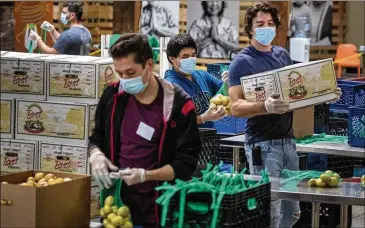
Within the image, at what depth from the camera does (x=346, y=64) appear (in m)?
17.3

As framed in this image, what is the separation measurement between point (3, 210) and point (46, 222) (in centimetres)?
25

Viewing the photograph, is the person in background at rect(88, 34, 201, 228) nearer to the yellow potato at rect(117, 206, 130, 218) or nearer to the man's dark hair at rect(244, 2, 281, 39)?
the yellow potato at rect(117, 206, 130, 218)

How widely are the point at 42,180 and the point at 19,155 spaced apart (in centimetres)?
123

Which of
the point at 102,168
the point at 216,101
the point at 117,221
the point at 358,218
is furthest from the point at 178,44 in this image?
the point at 358,218

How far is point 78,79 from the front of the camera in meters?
5.91

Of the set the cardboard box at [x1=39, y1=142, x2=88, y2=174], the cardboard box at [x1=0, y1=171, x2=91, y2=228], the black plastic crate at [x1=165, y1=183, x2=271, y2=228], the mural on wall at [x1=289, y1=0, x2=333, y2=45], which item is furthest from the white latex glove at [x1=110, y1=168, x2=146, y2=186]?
the mural on wall at [x1=289, y1=0, x2=333, y2=45]

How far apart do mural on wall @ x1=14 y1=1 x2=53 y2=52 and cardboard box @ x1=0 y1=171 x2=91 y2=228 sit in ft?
33.2

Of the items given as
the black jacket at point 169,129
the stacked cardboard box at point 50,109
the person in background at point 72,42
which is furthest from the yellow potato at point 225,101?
the person in background at point 72,42

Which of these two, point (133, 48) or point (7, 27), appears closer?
point (133, 48)

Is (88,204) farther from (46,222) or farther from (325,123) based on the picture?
(325,123)

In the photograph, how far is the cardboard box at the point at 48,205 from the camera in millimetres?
4414

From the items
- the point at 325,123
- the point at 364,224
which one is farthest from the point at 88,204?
the point at 364,224

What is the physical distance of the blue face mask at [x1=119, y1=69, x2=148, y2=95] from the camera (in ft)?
15.0

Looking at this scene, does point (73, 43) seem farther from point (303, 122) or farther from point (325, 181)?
point (325, 181)
